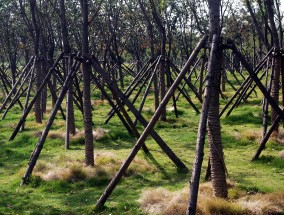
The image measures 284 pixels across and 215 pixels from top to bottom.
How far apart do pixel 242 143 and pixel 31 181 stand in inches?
322

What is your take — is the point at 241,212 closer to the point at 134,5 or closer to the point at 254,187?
the point at 254,187

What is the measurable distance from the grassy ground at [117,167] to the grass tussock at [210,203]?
405 millimetres

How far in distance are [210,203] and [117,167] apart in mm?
4843

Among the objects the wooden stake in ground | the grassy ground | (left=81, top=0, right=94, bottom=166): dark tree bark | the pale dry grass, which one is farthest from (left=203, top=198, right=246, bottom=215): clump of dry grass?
the pale dry grass

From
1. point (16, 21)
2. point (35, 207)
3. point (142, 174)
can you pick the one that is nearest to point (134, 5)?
point (16, 21)

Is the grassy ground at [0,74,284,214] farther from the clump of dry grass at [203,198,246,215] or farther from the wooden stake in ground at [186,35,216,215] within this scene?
the wooden stake in ground at [186,35,216,215]

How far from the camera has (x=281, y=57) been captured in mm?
13789

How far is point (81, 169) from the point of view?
12391 mm

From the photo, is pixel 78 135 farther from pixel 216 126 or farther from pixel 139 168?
pixel 216 126

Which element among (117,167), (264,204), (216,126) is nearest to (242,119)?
(117,167)

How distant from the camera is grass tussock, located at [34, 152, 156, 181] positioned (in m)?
12.2

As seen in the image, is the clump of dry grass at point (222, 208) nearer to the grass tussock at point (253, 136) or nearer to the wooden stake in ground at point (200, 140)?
the wooden stake in ground at point (200, 140)

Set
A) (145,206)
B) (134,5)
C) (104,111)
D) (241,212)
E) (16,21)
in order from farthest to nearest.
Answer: (16,21) → (134,5) → (104,111) → (145,206) → (241,212)

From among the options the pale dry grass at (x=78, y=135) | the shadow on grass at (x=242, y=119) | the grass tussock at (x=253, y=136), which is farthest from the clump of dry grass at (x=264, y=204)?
the shadow on grass at (x=242, y=119)
